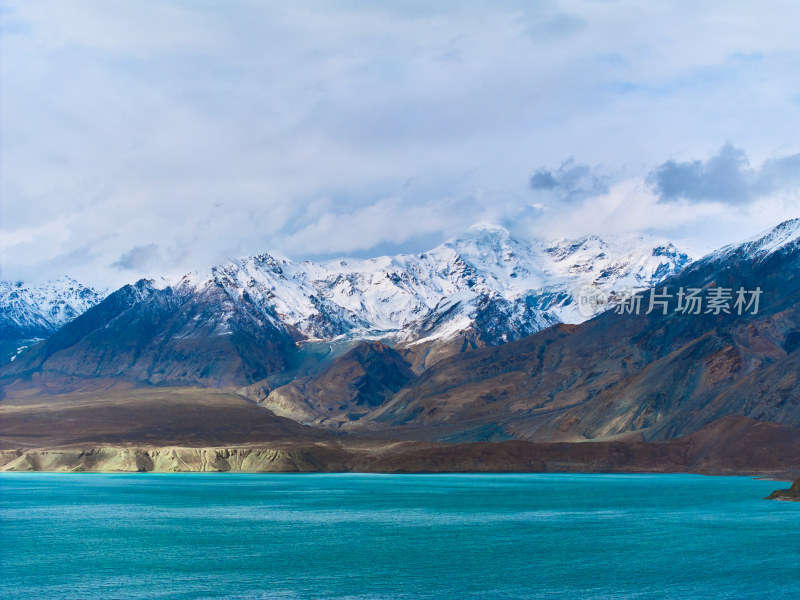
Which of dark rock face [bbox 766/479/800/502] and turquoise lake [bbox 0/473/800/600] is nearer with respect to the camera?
turquoise lake [bbox 0/473/800/600]

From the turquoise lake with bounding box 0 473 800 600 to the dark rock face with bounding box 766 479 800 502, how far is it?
375 cm

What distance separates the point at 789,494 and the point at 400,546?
75747 mm

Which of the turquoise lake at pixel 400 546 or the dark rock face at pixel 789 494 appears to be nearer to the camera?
the turquoise lake at pixel 400 546

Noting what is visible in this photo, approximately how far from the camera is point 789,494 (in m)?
140

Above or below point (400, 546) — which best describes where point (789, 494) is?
below

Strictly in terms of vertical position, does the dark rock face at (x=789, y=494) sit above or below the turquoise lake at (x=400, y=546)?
below

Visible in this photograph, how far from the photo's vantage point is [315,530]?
3976 inches

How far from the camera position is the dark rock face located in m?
138

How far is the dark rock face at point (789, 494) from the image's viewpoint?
138m

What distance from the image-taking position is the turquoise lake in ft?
221

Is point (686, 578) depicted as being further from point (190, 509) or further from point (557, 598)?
point (190, 509)

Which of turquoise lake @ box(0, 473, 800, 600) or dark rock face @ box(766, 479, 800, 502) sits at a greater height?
turquoise lake @ box(0, 473, 800, 600)

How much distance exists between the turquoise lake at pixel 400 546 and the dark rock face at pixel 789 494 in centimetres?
375

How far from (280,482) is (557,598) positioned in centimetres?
14010
